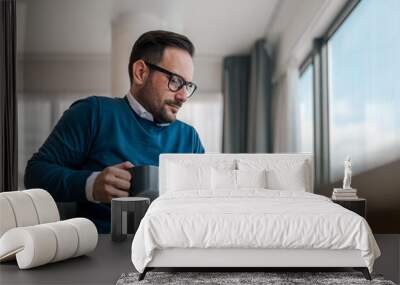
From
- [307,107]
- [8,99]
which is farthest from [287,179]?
[8,99]

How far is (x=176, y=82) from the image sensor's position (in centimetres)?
575

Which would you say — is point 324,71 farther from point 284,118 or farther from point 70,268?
point 70,268

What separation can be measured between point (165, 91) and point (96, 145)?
90cm

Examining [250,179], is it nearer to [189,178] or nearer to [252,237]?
[189,178]

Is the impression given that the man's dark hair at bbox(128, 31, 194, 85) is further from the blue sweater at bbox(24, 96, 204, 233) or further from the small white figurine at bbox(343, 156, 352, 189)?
the small white figurine at bbox(343, 156, 352, 189)

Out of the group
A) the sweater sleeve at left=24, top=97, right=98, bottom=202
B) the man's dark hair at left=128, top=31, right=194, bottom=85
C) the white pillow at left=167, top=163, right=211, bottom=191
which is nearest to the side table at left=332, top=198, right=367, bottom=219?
the white pillow at left=167, top=163, right=211, bottom=191

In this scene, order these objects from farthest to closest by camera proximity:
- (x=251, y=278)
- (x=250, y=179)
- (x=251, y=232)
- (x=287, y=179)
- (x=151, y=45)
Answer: (x=151, y=45)
(x=287, y=179)
(x=250, y=179)
(x=251, y=278)
(x=251, y=232)

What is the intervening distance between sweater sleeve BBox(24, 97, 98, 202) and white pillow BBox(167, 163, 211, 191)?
0.94 metres

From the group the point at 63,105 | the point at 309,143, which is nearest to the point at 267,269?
the point at 309,143

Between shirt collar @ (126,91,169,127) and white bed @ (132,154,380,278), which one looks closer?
white bed @ (132,154,380,278)

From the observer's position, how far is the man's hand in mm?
5664

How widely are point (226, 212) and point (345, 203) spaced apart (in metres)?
1.98

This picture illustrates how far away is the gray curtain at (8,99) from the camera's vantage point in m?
5.72

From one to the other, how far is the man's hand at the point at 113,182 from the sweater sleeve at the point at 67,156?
0.14 metres
